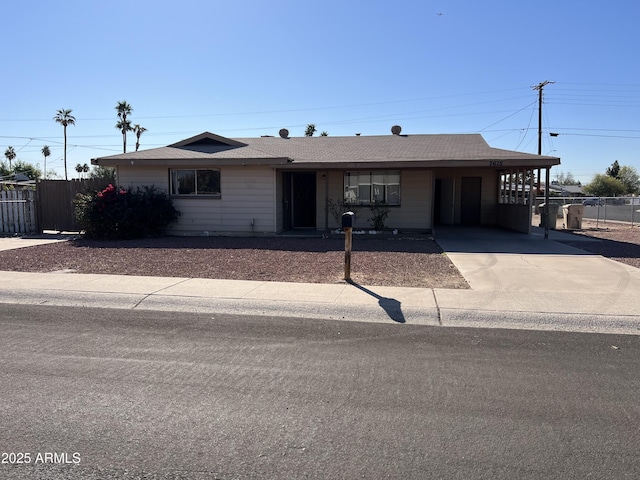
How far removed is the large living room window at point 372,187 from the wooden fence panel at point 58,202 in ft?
31.6

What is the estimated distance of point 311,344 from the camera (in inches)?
211

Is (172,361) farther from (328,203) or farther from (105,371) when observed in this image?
(328,203)

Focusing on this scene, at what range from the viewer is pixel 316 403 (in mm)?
3877

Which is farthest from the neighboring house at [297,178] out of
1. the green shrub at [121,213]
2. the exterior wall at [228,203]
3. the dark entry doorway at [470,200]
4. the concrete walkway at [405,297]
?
the concrete walkway at [405,297]

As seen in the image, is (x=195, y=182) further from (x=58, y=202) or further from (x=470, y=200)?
(x=470, y=200)

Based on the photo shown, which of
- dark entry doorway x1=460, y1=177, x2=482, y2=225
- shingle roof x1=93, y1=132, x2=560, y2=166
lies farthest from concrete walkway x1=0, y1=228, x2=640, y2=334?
dark entry doorway x1=460, y1=177, x2=482, y2=225

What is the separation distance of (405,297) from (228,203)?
10.3 meters

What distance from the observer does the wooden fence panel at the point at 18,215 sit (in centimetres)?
1773

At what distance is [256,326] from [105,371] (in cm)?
200

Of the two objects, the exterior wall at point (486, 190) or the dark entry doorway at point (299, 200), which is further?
the exterior wall at point (486, 190)

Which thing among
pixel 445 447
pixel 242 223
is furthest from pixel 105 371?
pixel 242 223

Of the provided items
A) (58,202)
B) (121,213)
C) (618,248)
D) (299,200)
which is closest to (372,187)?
(299,200)

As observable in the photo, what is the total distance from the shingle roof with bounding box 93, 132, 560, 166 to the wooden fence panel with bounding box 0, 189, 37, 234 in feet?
12.7

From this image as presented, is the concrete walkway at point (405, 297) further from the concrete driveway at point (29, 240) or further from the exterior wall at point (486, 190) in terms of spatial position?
the exterior wall at point (486, 190)
